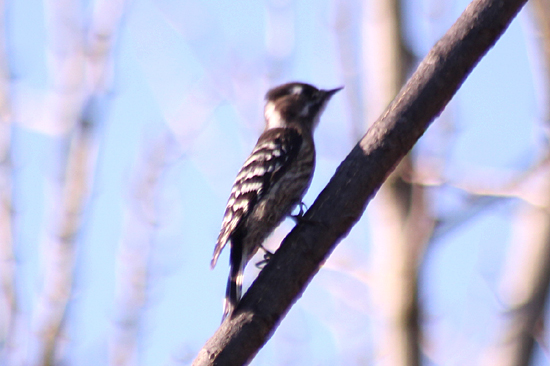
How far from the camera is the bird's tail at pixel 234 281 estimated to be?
3326mm

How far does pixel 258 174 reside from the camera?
4723 mm

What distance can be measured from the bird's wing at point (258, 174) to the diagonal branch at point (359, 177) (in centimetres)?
107

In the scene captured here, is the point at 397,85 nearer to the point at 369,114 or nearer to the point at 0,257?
the point at 369,114

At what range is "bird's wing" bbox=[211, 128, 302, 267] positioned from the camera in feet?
14.3

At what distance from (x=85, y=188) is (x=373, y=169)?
107 inches

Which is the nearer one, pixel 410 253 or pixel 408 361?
pixel 408 361

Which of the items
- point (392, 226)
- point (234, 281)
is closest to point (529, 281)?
point (392, 226)

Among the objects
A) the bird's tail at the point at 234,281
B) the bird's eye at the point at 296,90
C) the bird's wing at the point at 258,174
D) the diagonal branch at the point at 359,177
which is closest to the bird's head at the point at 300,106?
the bird's eye at the point at 296,90

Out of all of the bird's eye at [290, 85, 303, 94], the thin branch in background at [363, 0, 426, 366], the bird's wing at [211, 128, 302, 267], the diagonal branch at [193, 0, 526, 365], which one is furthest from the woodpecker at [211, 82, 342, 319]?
the thin branch in background at [363, 0, 426, 366]

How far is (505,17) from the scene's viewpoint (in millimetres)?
3012

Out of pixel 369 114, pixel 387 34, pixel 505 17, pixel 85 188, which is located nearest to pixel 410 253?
pixel 369 114

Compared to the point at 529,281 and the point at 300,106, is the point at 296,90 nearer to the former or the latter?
the point at 300,106

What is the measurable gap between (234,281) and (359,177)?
1.01 m

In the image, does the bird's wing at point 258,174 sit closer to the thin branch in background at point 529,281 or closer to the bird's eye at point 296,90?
the bird's eye at point 296,90
